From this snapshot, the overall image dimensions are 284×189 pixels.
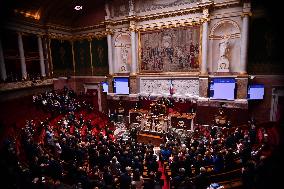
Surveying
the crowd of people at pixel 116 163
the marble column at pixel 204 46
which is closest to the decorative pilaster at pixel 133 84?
the marble column at pixel 204 46

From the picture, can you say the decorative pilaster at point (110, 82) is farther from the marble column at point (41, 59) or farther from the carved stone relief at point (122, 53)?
the marble column at point (41, 59)

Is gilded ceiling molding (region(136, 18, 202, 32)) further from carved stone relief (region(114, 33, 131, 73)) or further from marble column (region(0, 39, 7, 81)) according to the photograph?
marble column (region(0, 39, 7, 81))

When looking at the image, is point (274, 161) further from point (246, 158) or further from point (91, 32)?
point (91, 32)

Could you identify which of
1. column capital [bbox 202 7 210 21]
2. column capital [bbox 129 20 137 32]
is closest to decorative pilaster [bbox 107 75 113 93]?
column capital [bbox 129 20 137 32]

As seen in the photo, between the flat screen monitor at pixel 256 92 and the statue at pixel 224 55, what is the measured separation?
1927 mm

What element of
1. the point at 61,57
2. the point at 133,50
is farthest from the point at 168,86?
the point at 61,57

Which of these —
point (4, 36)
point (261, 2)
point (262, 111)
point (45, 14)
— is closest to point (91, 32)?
point (45, 14)

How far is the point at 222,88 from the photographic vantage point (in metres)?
13.8

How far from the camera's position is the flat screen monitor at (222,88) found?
13.5 meters

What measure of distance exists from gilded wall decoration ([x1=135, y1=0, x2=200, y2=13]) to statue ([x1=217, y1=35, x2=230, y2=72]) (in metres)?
3.47

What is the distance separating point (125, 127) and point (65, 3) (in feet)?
39.0

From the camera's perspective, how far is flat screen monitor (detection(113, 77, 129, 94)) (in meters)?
17.4

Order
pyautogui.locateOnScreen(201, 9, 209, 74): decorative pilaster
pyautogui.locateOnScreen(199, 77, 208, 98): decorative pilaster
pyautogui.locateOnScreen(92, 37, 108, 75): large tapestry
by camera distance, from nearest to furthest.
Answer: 1. pyautogui.locateOnScreen(201, 9, 209, 74): decorative pilaster
2. pyautogui.locateOnScreen(199, 77, 208, 98): decorative pilaster
3. pyautogui.locateOnScreen(92, 37, 108, 75): large tapestry

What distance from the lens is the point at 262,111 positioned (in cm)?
1330
